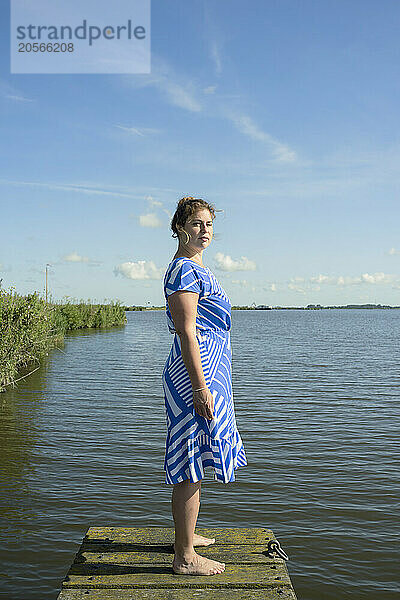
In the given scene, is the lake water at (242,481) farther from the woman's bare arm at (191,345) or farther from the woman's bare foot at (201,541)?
the woman's bare arm at (191,345)

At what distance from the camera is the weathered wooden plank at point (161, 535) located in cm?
425

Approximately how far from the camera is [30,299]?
725 inches

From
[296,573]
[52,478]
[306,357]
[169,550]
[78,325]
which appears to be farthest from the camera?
[78,325]

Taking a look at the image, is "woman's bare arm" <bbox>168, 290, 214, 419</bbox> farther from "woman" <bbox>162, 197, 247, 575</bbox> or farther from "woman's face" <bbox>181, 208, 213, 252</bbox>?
"woman's face" <bbox>181, 208, 213, 252</bbox>

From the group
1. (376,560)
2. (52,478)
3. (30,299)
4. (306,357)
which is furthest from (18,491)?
(306,357)

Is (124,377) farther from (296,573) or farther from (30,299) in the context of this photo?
(296,573)

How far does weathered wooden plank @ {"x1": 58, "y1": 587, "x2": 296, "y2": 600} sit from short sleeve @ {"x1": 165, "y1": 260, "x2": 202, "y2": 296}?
1662 mm

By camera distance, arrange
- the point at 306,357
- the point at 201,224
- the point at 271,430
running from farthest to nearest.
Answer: the point at 306,357 < the point at 271,430 < the point at 201,224

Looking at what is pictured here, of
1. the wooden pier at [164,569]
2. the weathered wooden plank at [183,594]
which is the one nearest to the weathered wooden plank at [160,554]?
the wooden pier at [164,569]

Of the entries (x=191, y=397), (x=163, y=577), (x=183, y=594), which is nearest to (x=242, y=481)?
(x=163, y=577)

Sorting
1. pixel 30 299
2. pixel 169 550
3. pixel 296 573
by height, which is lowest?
pixel 296 573

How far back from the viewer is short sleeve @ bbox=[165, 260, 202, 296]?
357cm

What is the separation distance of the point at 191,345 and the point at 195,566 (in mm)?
1328

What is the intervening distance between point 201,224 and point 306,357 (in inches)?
911
